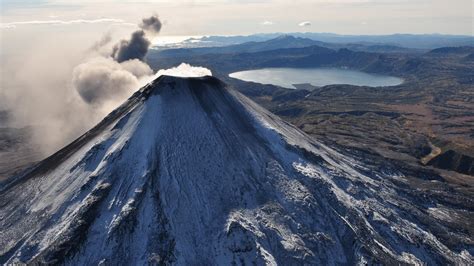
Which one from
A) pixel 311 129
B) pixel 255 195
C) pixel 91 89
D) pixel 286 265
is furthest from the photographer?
pixel 311 129

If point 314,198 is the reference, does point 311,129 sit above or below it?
below

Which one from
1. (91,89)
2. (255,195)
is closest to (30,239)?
(255,195)

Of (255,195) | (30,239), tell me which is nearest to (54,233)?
(30,239)

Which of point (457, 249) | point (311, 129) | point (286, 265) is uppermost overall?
point (286, 265)

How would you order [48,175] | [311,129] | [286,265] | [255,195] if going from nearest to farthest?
1. [286,265]
2. [255,195]
3. [48,175]
4. [311,129]

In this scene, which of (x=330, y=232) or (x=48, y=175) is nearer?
(x=330, y=232)

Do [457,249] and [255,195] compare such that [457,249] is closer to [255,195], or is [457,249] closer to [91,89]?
[255,195]

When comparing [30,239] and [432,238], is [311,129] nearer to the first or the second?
[432,238]
